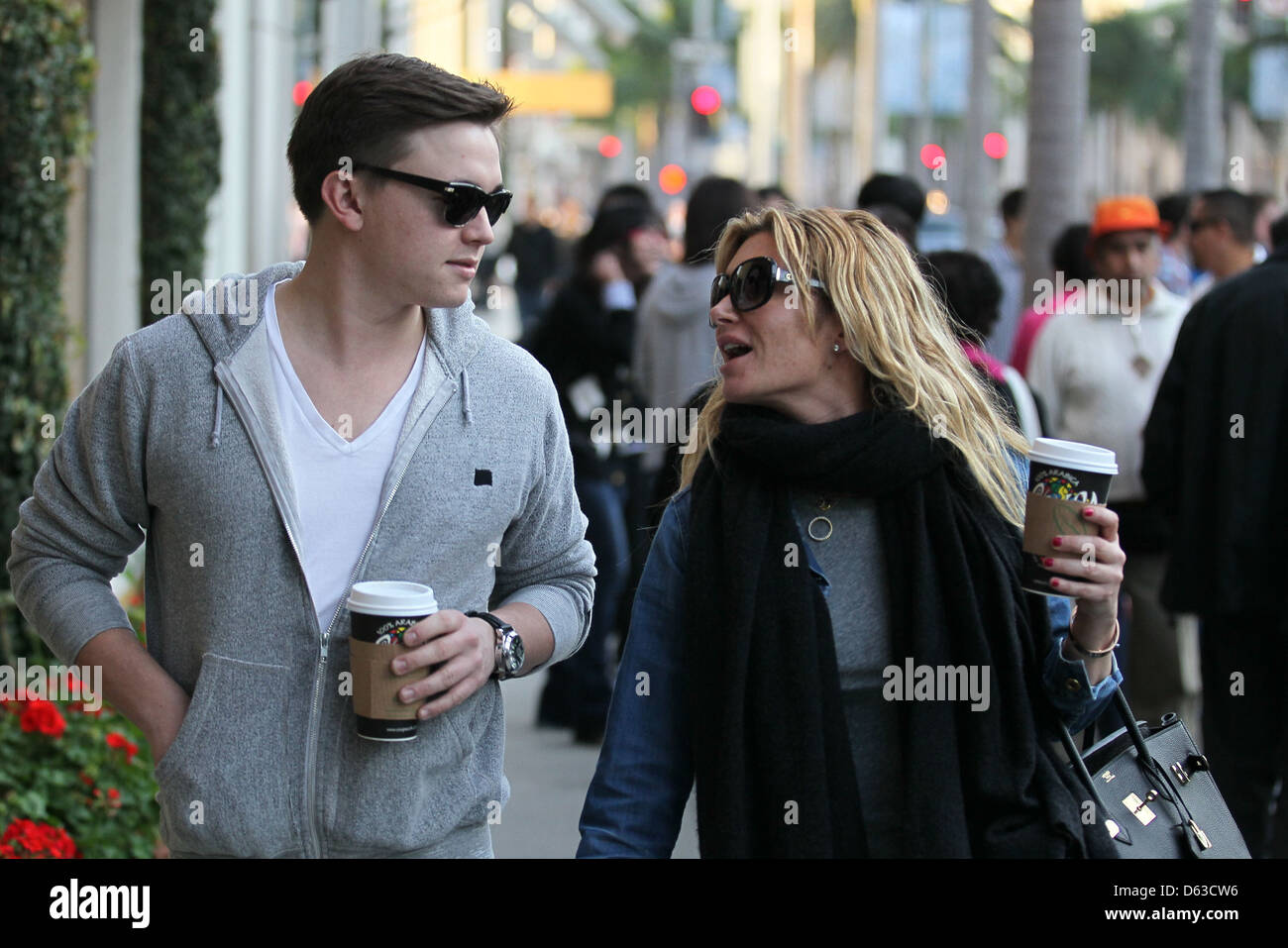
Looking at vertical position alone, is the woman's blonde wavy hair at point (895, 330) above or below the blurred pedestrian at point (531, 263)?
below

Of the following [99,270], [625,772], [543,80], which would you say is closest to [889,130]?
[543,80]

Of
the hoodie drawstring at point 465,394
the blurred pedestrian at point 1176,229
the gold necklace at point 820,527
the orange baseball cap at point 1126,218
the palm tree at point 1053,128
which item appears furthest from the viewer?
the blurred pedestrian at point 1176,229

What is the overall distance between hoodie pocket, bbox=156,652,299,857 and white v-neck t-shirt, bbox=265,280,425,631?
0.16 m

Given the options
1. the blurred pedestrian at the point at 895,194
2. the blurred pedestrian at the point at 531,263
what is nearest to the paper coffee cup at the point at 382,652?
the blurred pedestrian at the point at 895,194

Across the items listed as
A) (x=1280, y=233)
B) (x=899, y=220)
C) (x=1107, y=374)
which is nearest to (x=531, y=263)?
(x=899, y=220)

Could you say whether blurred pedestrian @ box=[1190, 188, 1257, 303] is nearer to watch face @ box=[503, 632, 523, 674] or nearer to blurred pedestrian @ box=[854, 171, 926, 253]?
blurred pedestrian @ box=[854, 171, 926, 253]

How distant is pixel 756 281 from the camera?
115 inches

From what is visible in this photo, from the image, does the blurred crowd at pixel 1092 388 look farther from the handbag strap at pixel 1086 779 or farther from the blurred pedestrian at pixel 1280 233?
the handbag strap at pixel 1086 779

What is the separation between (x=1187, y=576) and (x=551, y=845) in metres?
2.54

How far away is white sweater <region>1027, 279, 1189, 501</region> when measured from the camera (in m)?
6.81

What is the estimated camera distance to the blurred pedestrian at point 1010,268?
921 centimetres

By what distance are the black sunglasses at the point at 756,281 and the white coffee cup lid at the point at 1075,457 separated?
510 mm

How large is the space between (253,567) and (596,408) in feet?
17.5

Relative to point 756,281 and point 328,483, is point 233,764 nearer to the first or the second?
point 328,483
